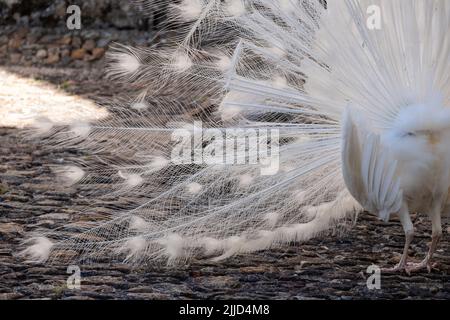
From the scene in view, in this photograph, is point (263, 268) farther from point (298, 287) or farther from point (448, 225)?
point (448, 225)

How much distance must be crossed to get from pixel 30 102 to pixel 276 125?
349cm

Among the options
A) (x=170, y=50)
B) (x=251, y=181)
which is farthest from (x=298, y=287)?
(x=170, y=50)

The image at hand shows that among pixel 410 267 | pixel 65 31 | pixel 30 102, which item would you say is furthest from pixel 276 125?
pixel 65 31

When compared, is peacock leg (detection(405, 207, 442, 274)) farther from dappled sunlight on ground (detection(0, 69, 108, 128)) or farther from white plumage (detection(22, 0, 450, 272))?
dappled sunlight on ground (detection(0, 69, 108, 128))

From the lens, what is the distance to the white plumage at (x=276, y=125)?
143 inches

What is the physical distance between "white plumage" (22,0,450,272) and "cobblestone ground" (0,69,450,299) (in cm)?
10

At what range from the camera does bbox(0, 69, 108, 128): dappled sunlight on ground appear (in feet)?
21.6

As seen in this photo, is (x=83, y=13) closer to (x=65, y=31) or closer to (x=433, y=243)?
(x=65, y=31)

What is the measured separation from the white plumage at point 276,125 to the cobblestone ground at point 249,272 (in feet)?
0.33

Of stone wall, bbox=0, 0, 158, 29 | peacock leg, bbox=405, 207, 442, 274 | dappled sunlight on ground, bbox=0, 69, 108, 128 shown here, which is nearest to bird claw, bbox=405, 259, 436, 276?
peacock leg, bbox=405, 207, 442, 274

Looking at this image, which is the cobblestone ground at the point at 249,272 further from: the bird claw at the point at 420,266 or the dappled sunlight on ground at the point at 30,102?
the dappled sunlight on ground at the point at 30,102

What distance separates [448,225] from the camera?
488 cm

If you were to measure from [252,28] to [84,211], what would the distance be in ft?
4.24

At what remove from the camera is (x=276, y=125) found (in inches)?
161
